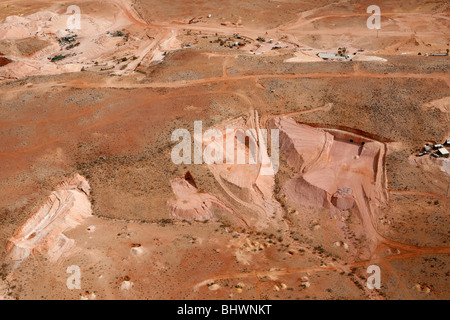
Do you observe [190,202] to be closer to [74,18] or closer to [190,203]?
[190,203]

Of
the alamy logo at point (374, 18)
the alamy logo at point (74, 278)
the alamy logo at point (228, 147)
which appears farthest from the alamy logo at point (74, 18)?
the alamy logo at point (74, 278)

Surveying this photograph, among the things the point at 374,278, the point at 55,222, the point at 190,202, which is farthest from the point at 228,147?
the point at 374,278

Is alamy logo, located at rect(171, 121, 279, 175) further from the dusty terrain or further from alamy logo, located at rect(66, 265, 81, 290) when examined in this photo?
alamy logo, located at rect(66, 265, 81, 290)

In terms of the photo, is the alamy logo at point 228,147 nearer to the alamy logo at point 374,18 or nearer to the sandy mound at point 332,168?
the sandy mound at point 332,168

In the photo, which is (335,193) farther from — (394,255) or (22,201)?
(22,201)

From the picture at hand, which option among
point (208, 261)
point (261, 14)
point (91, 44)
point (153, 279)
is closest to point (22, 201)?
point (153, 279)

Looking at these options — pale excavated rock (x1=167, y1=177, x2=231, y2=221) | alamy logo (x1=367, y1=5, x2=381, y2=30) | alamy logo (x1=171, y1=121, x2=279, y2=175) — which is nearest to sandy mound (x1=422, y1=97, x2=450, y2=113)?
alamy logo (x1=171, y1=121, x2=279, y2=175)
